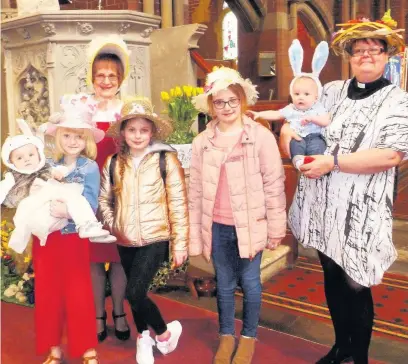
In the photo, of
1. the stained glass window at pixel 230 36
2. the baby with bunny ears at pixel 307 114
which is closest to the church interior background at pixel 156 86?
the baby with bunny ears at pixel 307 114

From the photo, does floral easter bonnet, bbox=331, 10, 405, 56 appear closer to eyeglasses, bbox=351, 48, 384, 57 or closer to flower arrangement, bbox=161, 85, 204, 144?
eyeglasses, bbox=351, 48, 384, 57

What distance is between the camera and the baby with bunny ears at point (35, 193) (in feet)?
7.29

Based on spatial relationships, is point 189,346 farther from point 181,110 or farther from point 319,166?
point 181,110

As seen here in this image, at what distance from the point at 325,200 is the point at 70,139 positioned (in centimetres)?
120

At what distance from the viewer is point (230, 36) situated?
16.2 metres

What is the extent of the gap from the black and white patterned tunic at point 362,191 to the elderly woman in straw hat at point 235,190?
0.86ft

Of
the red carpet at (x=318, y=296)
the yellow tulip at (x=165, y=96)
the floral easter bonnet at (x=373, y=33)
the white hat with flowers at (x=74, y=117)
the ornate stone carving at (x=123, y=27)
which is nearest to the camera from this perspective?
the floral easter bonnet at (x=373, y=33)

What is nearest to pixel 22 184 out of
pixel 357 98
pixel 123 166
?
pixel 123 166

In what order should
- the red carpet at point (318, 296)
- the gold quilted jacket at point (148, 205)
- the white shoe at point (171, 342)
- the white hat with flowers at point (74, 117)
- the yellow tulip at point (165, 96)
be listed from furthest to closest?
the yellow tulip at point (165, 96) < the red carpet at point (318, 296) < the white shoe at point (171, 342) < the gold quilted jacket at point (148, 205) < the white hat with flowers at point (74, 117)

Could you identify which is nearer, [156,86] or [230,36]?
[156,86]

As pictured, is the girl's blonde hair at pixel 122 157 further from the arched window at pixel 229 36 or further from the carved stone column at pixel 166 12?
the arched window at pixel 229 36

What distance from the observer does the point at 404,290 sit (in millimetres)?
3650

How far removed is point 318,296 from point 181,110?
1.62m

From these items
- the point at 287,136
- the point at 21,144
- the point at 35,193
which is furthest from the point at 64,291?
the point at 287,136
